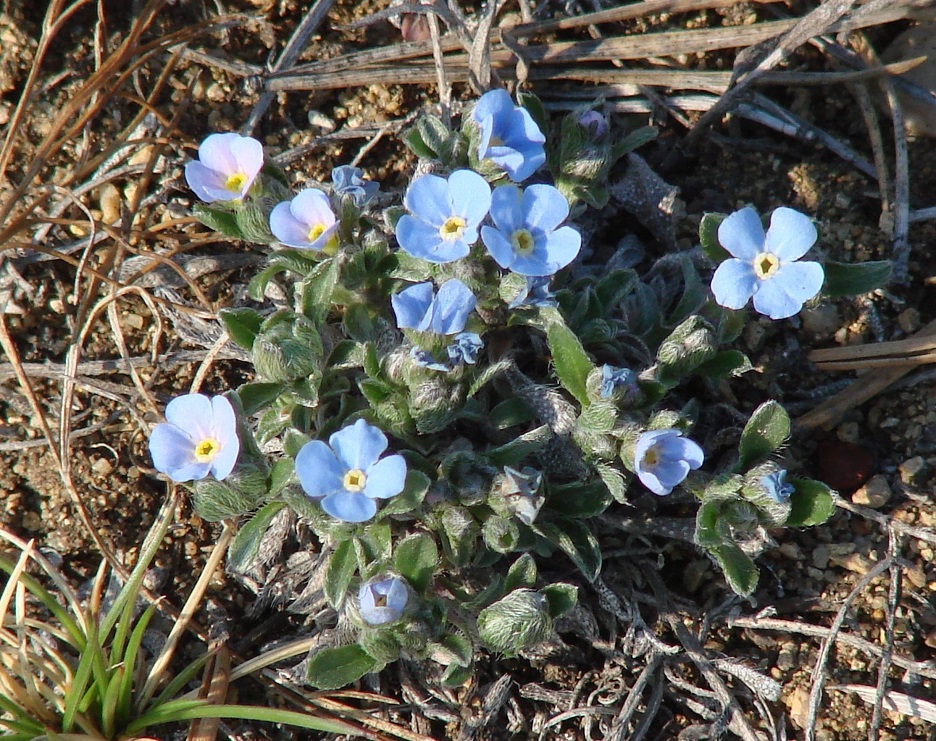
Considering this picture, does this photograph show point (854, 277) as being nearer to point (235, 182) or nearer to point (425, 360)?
point (425, 360)

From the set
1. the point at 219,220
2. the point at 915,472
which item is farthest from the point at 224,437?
the point at 915,472

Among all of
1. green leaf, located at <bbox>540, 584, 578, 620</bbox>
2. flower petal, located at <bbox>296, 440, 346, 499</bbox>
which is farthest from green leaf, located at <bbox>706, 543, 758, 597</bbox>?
flower petal, located at <bbox>296, 440, 346, 499</bbox>

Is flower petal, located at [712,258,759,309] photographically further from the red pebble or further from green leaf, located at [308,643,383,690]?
green leaf, located at [308,643,383,690]

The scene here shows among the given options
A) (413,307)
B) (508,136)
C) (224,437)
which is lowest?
A: (224,437)

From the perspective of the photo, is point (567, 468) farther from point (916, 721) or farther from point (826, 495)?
point (916, 721)

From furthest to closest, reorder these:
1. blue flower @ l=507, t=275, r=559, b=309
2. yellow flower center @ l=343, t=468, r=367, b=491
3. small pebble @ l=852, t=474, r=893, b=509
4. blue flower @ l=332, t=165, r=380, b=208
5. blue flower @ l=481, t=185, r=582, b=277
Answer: small pebble @ l=852, t=474, r=893, b=509 → blue flower @ l=332, t=165, r=380, b=208 → blue flower @ l=507, t=275, r=559, b=309 → blue flower @ l=481, t=185, r=582, b=277 → yellow flower center @ l=343, t=468, r=367, b=491

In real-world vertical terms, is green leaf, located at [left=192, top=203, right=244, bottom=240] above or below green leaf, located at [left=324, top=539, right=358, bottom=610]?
above
